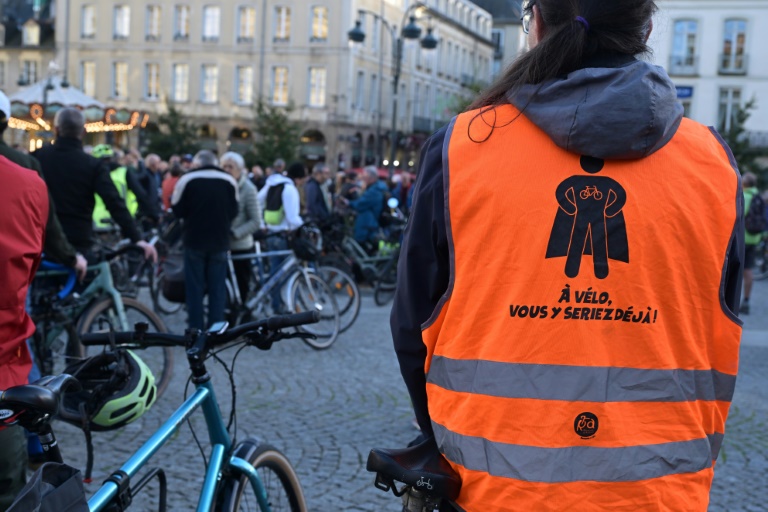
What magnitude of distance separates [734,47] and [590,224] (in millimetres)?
47209

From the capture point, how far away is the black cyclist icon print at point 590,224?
1872 mm

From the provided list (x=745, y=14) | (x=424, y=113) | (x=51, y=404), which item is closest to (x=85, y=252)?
(x=51, y=404)

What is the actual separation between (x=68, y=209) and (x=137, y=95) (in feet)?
174

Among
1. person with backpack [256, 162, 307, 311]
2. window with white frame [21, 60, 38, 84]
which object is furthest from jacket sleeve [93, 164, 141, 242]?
window with white frame [21, 60, 38, 84]

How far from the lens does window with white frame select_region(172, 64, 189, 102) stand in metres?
57.8

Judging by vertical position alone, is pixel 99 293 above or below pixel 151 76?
below

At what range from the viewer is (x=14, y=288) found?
2.76 meters

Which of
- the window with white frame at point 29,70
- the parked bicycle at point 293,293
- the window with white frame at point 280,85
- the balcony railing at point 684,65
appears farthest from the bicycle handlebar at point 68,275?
the window with white frame at point 29,70

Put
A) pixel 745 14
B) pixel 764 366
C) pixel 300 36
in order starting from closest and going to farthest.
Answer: pixel 764 366
pixel 745 14
pixel 300 36

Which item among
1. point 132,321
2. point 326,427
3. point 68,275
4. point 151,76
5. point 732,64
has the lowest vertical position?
point 326,427

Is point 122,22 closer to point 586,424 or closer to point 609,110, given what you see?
point 609,110

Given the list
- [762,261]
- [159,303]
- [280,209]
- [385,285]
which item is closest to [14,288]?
[159,303]

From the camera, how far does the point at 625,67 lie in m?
1.91

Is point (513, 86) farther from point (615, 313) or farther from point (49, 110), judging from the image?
point (49, 110)
